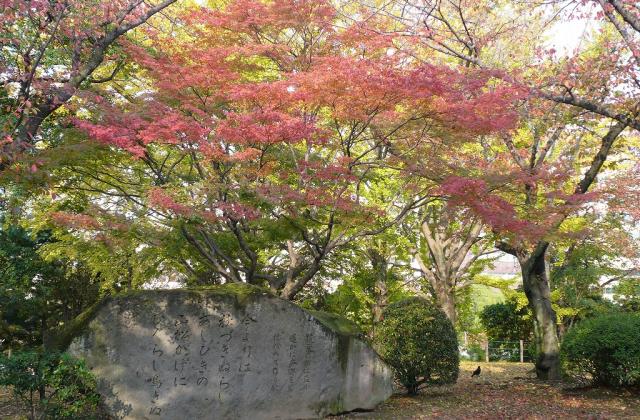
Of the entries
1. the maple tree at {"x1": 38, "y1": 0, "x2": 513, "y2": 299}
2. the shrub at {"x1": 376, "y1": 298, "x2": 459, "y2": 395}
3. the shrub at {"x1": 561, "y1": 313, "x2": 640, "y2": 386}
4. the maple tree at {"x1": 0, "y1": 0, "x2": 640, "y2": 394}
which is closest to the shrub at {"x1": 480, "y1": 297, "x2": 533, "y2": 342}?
the maple tree at {"x1": 0, "y1": 0, "x2": 640, "y2": 394}

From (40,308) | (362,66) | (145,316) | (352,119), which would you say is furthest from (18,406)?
(362,66)

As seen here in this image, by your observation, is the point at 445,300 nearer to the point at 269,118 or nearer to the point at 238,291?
the point at 238,291

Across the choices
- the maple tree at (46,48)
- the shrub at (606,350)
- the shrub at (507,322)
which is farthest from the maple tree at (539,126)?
the shrub at (507,322)

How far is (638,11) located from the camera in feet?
23.5

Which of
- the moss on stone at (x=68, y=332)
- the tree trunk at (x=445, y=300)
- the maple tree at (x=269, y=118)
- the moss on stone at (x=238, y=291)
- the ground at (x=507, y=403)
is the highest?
the maple tree at (x=269, y=118)

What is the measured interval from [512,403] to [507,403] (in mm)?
91

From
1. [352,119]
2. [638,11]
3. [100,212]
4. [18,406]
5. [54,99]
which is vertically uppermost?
[638,11]

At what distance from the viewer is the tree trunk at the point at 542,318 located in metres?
12.6

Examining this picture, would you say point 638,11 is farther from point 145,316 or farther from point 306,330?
point 145,316

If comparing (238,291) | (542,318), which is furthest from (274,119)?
(542,318)

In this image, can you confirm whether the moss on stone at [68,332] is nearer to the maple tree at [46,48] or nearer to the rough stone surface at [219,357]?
the rough stone surface at [219,357]

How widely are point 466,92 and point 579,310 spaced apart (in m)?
10.7

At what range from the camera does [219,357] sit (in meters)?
7.45

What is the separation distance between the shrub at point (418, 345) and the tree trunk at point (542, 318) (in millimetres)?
3919
